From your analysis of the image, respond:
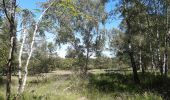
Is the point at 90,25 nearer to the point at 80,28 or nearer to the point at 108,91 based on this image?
the point at 80,28

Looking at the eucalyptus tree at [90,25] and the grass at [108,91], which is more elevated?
the eucalyptus tree at [90,25]

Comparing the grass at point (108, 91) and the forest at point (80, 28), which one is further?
the grass at point (108, 91)

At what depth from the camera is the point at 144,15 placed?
73.0 feet

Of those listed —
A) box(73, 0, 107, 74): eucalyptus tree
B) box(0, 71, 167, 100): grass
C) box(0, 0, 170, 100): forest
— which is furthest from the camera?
box(73, 0, 107, 74): eucalyptus tree

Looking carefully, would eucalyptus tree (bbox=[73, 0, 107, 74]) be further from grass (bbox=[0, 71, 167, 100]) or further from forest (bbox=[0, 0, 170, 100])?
grass (bbox=[0, 71, 167, 100])

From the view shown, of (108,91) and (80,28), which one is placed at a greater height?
(80,28)

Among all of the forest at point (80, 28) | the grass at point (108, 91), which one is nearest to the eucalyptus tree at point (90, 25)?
the forest at point (80, 28)

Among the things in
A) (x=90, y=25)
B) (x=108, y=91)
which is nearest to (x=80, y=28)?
(x=90, y=25)

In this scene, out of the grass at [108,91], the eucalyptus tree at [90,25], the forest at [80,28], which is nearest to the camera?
the forest at [80,28]

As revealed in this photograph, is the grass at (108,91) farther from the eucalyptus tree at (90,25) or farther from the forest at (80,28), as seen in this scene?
the eucalyptus tree at (90,25)

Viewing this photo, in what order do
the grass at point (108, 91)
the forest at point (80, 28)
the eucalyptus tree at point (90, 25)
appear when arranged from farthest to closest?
the eucalyptus tree at point (90, 25)
the grass at point (108, 91)
the forest at point (80, 28)

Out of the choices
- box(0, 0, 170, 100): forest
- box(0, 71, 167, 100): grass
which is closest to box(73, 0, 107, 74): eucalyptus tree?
box(0, 0, 170, 100): forest

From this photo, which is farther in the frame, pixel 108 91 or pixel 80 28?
pixel 80 28

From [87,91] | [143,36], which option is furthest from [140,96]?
[143,36]
